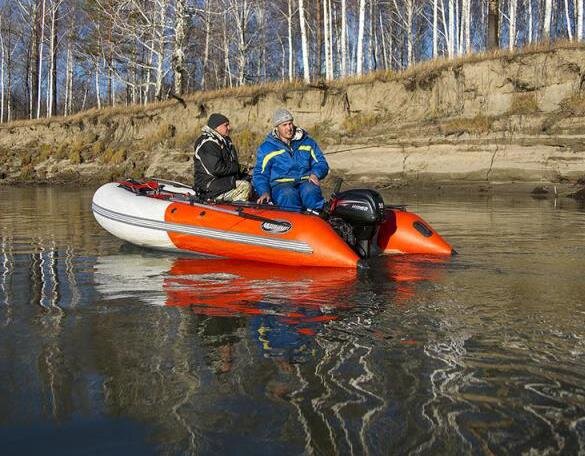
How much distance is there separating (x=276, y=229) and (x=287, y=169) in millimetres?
1112

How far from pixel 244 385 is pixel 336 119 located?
17.8 meters

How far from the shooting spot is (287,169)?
278 inches

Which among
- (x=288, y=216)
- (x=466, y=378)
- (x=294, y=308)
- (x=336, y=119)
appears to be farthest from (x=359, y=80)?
(x=466, y=378)

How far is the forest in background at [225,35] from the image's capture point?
26328mm

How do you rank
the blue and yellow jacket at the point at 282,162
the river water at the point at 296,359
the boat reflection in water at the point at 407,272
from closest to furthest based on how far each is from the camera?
the river water at the point at 296,359, the boat reflection in water at the point at 407,272, the blue and yellow jacket at the point at 282,162

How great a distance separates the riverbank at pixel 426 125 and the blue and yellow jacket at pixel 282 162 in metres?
9.96

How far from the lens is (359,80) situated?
Result: 20.3 metres

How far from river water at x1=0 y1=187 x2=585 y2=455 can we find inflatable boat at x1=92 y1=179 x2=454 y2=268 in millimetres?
267

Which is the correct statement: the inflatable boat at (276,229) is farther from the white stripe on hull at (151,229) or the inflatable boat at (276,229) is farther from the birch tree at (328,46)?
the birch tree at (328,46)

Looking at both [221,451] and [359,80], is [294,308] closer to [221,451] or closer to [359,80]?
[221,451]

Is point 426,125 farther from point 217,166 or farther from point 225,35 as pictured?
point 225,35

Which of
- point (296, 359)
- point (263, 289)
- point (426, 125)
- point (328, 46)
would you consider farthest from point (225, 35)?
point (296, 359)

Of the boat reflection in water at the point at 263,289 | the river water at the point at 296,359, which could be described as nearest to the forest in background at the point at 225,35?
the boat reflection in water at the point at 263,289

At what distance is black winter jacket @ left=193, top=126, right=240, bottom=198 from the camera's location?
724 centimetres
